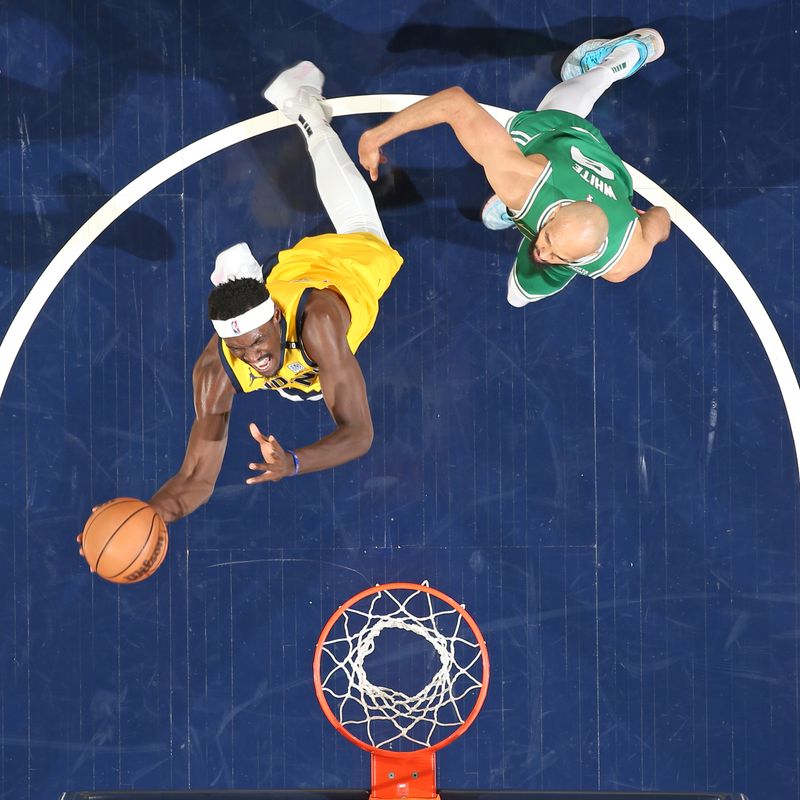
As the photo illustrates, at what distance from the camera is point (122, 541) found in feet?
13.3

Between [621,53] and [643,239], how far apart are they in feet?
4.25

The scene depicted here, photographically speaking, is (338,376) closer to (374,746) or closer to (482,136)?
(482,136)

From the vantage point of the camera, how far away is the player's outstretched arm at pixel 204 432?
4.50 m

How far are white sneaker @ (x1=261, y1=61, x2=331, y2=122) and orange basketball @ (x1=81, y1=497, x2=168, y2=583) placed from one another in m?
2.56

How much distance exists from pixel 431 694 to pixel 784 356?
3.06 m

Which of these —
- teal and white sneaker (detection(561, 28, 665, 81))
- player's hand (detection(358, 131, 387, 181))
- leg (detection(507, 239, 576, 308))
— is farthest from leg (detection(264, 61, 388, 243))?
teal and white sneaker (detection(561, 28, 665, 81))

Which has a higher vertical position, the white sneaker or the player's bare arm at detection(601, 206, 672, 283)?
the white sneaker

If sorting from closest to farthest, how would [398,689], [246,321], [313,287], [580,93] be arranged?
[246,321]
[313,287]
[580,93]
[398,689]

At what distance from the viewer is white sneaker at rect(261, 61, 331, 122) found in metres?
5.04

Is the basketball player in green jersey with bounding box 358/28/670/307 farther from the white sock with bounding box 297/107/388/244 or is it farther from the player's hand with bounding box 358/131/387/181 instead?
the white sock with bounding box 297/107/388/244

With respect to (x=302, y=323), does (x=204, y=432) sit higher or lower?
lower

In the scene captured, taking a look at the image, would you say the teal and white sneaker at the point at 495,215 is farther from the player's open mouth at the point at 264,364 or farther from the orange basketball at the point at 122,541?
the orange basketball at the point at 122,541

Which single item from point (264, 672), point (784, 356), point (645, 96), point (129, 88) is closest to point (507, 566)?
point (264, 672)

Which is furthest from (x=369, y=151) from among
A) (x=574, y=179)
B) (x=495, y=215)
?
(x=574, y=179)
